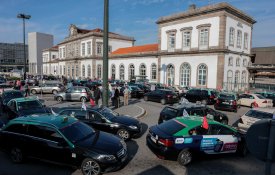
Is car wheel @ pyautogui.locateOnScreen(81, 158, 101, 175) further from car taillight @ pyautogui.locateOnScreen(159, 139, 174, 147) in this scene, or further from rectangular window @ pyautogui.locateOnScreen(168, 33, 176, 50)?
rectangular window @ pyautogui.locateOnScreen(168, 33, 176, 50)

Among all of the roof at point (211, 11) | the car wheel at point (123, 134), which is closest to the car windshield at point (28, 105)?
the car wheel at point (123, 134)

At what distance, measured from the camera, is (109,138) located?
23.3 ft

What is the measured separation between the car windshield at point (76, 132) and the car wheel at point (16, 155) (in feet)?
5.48

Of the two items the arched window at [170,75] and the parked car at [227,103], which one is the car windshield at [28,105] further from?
the arched window at [170,75]

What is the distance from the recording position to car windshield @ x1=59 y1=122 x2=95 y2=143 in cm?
645

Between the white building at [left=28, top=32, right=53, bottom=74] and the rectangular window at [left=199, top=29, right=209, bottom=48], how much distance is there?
8841cm

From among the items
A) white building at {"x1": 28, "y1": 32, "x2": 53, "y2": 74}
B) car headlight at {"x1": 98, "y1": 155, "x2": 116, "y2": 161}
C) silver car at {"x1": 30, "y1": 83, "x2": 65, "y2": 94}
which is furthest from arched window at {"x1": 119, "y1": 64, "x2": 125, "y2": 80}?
white building at {"x1": 28, "y1": 32, "x2": 53, "y2": 74}

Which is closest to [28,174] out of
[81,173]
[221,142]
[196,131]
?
[81,173]

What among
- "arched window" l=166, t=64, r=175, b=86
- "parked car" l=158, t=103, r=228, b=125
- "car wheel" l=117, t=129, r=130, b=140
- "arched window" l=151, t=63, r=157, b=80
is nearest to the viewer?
"car wheel" l=117, t=129, r=130, b=140

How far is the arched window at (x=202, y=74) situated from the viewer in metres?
33.5

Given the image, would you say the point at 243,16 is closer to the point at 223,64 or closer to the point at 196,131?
the point at 223,64

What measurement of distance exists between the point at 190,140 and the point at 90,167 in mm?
3262

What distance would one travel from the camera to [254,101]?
20.0m

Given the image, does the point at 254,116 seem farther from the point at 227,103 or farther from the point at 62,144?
the point at 62,144
